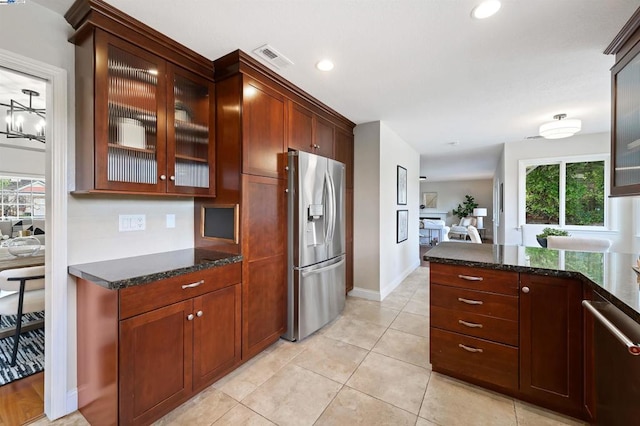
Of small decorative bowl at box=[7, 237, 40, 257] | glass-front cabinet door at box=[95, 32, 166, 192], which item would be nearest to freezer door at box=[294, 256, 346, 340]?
glass-front cabinet door at box=[95, 32, 166, 192]

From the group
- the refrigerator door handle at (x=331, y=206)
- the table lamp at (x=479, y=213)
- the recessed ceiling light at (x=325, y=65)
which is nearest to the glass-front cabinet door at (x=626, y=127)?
the recessed ceiling light at (x=325, y=65)

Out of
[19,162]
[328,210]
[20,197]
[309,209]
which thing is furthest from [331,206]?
[20,197]

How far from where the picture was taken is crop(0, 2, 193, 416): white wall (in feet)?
4.85

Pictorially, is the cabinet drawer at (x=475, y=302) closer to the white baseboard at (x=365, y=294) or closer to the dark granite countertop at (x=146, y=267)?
the dark granite countertop at (x=146, y=267)

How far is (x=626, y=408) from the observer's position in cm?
105

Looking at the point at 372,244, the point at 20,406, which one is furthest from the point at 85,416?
the point at 372,244

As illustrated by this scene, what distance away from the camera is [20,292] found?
2135mm

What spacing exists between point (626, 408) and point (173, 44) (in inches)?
122

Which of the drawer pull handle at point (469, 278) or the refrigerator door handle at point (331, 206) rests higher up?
the refrigerator door handle at point (331, 206)

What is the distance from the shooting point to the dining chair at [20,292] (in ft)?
6.74

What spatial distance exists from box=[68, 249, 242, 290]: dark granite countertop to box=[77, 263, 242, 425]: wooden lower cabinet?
1.8 inches

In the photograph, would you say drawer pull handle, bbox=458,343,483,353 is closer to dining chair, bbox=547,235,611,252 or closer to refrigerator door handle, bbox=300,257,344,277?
refrigerator door handle, bbox=300,257,344,277

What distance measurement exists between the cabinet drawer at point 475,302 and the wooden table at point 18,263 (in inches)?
133

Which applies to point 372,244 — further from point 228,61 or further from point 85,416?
point 85,416
